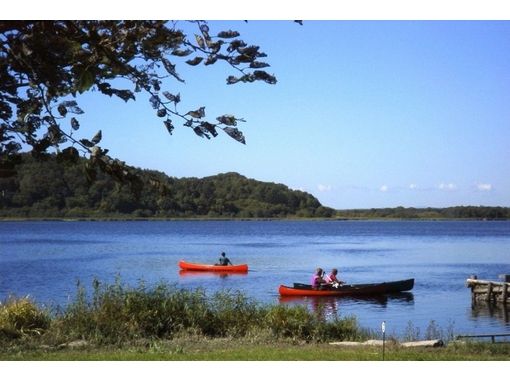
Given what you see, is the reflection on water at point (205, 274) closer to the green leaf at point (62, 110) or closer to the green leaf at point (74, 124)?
the green leaf at point (62, 110)

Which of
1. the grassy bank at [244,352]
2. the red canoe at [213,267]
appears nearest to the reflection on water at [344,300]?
the red canoe at [213,267]

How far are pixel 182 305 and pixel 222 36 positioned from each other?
6769mm

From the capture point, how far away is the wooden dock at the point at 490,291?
20.7m

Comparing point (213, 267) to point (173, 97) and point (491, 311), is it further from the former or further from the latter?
point (173, 97)

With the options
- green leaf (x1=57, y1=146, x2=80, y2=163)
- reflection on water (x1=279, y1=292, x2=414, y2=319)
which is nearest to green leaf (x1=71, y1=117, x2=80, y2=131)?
green leaf (x1=57, y1=146, x2=80, y2=163)

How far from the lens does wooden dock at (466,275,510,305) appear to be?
20.7 meters

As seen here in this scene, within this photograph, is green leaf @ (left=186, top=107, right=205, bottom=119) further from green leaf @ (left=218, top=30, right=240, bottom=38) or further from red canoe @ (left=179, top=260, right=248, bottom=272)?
red canoe @ (left=179, top=260, right=248, bottom=272)

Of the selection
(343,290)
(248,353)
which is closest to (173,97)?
(248,353)

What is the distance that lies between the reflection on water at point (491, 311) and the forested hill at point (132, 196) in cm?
778

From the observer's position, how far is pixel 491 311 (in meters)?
19.8

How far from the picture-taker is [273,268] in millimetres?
35562

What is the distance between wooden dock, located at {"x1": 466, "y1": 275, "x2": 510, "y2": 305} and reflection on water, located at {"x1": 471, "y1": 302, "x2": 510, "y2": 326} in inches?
8.6

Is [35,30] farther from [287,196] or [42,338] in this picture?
[287,196]
